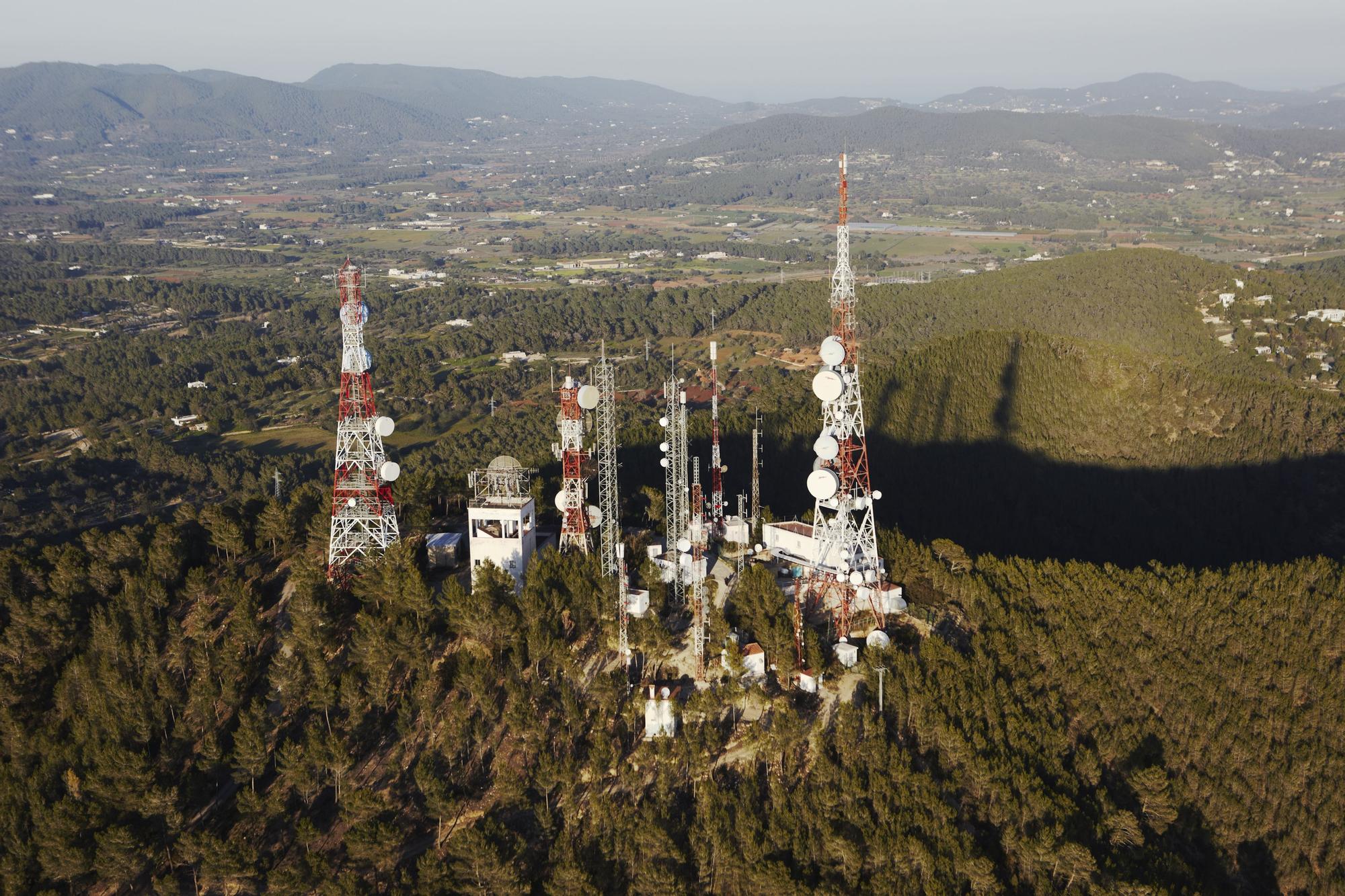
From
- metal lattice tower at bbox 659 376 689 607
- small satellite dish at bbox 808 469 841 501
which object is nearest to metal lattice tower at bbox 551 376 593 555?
metal lattice tower at bbox 659 376 689 607

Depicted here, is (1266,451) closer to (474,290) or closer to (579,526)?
(579,526)

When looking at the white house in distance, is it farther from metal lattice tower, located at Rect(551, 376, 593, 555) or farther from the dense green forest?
the dense green forest

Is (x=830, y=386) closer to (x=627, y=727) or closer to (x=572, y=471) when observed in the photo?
(x=572, y=471)

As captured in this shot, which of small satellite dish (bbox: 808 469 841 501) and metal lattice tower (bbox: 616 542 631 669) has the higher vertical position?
small satellite dish (bbox: 808 469 841 501)

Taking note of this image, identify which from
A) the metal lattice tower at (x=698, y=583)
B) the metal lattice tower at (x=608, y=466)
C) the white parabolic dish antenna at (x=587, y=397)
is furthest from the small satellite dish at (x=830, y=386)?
the white parabolic dish antenna at (x=587, y=397)

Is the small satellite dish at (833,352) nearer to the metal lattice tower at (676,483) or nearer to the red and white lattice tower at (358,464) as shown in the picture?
the metal lattice tower at (676,483)

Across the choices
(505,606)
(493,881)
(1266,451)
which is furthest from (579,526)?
(1266,451)
